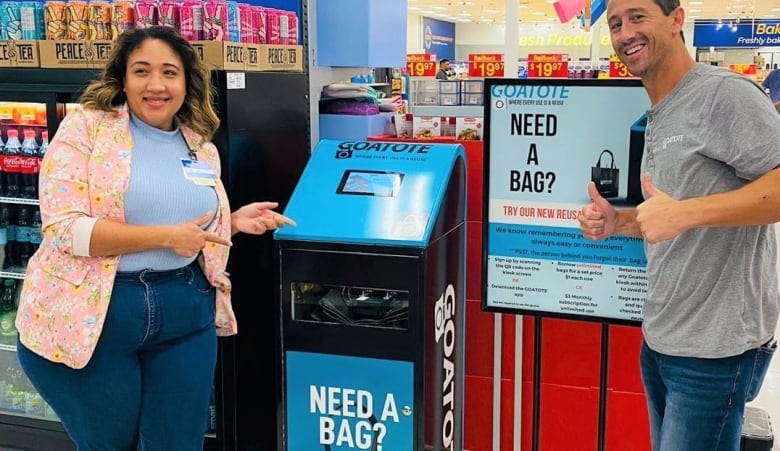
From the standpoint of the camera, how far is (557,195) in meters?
2.59

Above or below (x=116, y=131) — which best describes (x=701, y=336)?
below

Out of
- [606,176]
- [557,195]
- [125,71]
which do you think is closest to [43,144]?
[125,71]

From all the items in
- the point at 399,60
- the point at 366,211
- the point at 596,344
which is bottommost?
the point at 596,344

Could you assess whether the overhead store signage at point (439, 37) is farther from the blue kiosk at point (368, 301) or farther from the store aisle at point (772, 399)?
the blue kiosk at point (368, 301)

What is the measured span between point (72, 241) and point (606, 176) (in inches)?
64.3

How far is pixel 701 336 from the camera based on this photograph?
1747 millimetres

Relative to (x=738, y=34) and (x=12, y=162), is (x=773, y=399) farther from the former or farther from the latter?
(x=738, y=34)

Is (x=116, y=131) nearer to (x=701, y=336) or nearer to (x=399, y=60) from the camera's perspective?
(x=701, y=336)

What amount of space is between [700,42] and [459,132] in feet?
73.0

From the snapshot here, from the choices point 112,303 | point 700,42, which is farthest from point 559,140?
point 700,42

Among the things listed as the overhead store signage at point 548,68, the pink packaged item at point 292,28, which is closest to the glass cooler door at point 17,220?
the pink packaged item at point 292,28

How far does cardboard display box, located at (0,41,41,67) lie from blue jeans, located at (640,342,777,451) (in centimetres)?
252

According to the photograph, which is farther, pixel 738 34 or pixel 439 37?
pixel 439 37

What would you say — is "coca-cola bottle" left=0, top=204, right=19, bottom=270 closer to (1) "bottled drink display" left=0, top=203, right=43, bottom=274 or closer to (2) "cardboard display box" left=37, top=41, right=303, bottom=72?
(1) "bottled drink display" left=0, top=203, right=43, bottom=274
